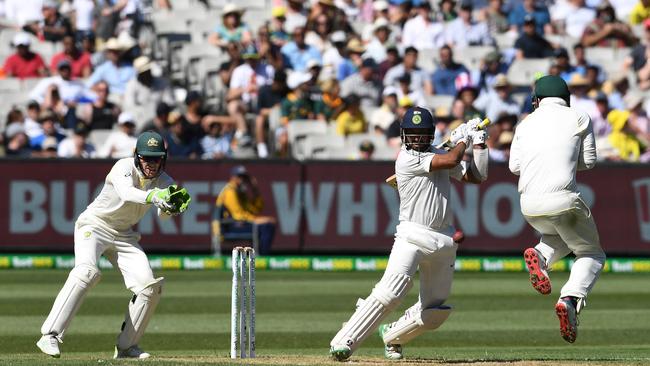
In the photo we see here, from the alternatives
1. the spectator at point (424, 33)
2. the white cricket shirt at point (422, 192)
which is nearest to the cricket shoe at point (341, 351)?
the white cricket shirt at point (422, 192)

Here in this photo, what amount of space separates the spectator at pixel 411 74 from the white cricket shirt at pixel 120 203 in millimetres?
11113

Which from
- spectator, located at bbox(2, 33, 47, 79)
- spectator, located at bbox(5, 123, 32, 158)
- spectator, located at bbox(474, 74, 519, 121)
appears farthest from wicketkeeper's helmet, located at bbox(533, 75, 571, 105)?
spectator, located at bbox(2, 33, 47, 79)

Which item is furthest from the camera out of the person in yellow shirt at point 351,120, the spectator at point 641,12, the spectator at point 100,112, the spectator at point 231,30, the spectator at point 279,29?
the spectator at point 641,12

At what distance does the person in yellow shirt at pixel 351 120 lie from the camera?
20203 mm

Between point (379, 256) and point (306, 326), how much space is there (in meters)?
6.46

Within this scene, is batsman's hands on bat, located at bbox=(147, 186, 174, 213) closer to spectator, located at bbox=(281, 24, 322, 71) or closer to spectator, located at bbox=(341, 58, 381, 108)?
spectator, located at bbox=(341, 58, 381, 108)

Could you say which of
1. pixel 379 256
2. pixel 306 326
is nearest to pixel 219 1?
pixel 379 256

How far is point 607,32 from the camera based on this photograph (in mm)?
22422

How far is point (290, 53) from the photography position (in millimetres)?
21500

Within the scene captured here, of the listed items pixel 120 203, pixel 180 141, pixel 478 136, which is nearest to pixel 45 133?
pixel 180 141

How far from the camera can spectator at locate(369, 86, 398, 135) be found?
20094mm

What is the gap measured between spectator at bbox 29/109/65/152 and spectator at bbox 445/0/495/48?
625 centimetres

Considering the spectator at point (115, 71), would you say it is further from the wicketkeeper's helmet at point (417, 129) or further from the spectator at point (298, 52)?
the wicketkeeper's helmet at point (417, 129)

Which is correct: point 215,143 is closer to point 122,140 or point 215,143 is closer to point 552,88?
point 122,140
